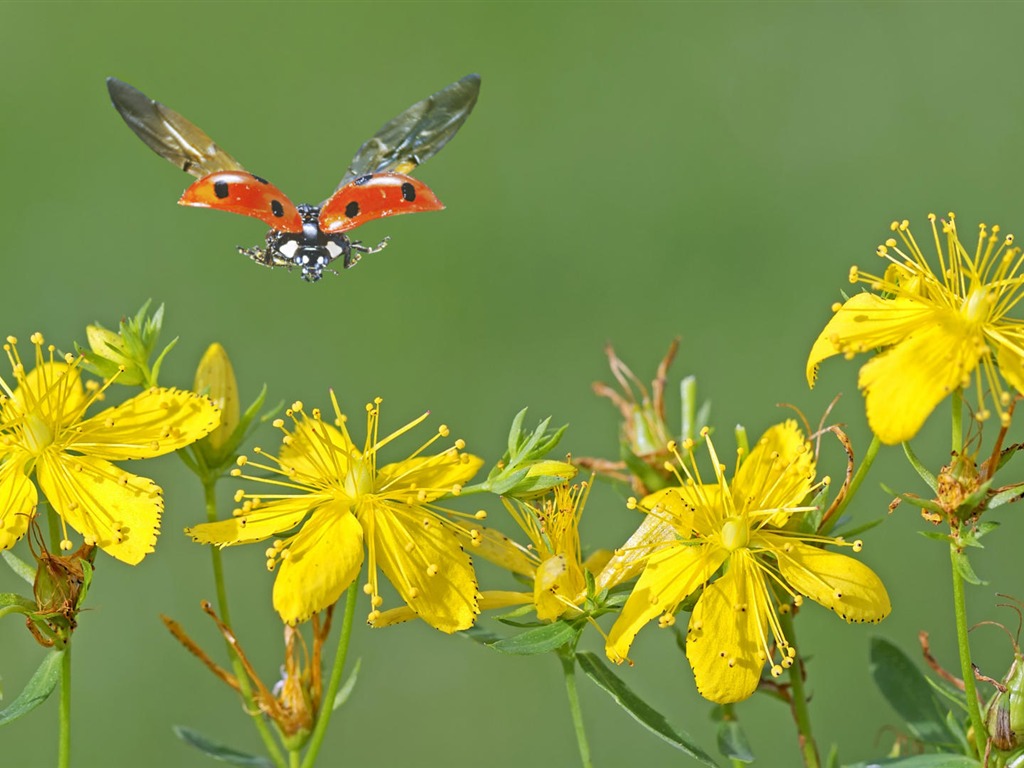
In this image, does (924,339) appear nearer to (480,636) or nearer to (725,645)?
(725,645)

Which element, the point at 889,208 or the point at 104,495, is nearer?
the point at 104,495

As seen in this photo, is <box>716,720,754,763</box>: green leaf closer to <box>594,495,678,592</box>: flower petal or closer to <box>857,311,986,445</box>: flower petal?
<box>594,495,678,592</box>: flower petal

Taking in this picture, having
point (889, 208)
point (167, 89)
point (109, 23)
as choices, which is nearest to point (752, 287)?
point (889, 208)

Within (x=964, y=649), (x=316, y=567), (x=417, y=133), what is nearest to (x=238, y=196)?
(x=417, y=133)

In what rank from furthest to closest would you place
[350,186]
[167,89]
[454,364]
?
[167,89]
[454,364]
[350,186]

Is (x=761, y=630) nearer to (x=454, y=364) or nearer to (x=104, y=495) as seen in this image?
(x=104, y=495)

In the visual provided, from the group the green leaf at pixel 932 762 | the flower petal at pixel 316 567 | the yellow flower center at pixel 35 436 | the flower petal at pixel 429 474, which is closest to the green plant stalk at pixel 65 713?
the yellow flower center at pixel 35 436
